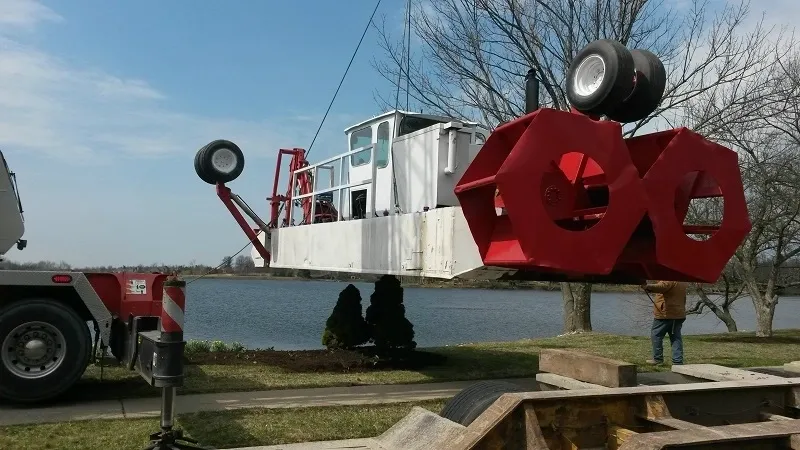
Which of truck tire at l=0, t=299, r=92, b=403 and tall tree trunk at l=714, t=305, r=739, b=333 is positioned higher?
truck tire at l=0, t=299, r=92, b=403

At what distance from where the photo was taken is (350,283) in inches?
539

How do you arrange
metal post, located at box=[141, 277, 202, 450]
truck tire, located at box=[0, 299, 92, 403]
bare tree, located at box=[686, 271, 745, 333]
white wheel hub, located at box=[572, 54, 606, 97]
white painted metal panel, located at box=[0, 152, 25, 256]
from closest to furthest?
white wheel hub, located at box=[572, 54, 606, 97] < metal post, located at box=[141, 277, 202, 450] < truck tire, located at box=[0, 299, 92, 403] < white painted metal panel, located at box=[0, 152, 25, 256] < bare tree, located at box=[686, 271, 745, 333]

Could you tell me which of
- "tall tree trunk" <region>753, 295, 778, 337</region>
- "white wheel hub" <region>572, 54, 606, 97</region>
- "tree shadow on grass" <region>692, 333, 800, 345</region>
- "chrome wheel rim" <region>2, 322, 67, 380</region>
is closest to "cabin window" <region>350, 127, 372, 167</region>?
"chrome wheel rim" <region>2, 322, 67, 380</region>

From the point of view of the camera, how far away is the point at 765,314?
66.9 feet

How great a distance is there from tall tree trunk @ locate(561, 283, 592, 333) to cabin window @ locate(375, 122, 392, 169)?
10466 millimetres

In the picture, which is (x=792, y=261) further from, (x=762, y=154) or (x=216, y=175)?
(x=216, y=175)

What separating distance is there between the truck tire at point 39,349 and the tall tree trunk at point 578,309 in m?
14.1

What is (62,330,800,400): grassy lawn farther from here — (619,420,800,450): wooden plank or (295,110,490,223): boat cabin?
(619,420,800,450): wooden plank

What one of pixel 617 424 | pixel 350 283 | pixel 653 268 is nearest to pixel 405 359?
pixel 350 283

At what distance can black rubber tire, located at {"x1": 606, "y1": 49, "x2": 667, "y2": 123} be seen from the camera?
5.58m

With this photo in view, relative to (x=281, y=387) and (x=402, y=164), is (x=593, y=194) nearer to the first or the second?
(x=402, y=164)

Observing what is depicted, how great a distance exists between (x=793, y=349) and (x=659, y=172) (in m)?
13.2

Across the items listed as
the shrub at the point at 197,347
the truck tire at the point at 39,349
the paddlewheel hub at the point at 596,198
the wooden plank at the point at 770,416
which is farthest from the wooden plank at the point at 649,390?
the shrub at the point at 197,347

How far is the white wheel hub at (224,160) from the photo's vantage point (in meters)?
12.0
